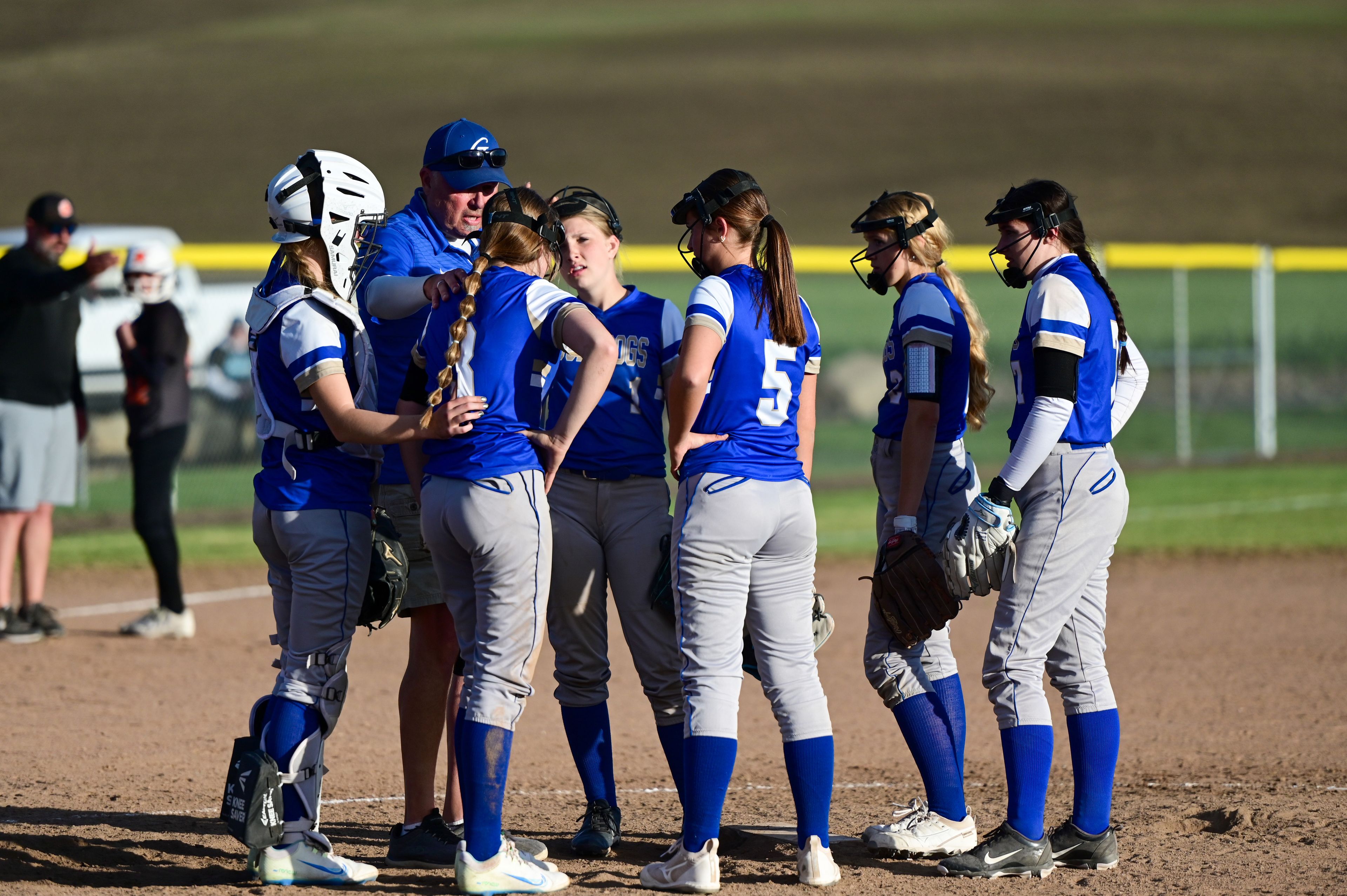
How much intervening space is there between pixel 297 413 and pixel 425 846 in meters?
1.45

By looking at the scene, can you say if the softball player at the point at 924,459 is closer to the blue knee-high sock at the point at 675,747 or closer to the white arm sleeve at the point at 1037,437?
the white arm sleeve at the point at 1037,437

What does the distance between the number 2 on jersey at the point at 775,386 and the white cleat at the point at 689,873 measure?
124cm

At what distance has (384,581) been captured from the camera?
4.37 m

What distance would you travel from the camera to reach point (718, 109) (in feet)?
165

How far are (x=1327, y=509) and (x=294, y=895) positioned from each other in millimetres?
11420

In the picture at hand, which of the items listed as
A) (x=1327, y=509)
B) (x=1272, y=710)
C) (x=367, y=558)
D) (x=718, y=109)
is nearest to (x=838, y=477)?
(x=1327, y=509)

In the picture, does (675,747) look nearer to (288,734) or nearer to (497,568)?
(497,568)

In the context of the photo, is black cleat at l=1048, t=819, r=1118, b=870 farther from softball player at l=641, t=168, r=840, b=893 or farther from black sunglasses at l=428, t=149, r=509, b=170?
black sunglasses at l=428, t=149, r=509, b=170

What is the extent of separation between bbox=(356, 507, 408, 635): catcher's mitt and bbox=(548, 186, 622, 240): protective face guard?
1.15 metres

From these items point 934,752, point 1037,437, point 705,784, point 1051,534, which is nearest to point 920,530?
point 1051,534

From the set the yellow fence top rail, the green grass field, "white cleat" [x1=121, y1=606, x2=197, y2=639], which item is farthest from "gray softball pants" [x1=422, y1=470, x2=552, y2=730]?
the yellow fence top rail

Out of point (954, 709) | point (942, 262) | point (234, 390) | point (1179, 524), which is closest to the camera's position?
point (954, 709)

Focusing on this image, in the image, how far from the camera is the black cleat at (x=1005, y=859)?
14.4 feet

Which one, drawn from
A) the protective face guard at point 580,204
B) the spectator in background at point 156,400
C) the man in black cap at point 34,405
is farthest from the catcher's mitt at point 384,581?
the man in black cap at point 34,405
